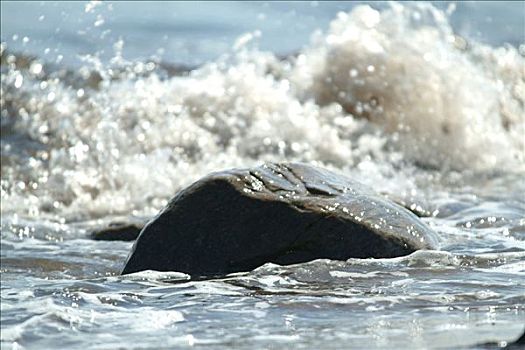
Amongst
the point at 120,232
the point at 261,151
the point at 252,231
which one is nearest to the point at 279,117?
the point at 261,151

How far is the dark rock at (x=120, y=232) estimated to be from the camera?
6.75 metres

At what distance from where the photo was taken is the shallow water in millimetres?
3826

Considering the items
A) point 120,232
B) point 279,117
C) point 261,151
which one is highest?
point 279,117

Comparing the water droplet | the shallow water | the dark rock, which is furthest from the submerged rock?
the water droplet

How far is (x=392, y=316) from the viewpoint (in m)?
3.91

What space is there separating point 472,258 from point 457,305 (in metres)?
1.11

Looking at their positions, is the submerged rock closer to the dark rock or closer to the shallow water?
the shallow water

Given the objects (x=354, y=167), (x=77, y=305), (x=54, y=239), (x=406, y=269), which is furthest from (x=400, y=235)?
(x=354, y=167)

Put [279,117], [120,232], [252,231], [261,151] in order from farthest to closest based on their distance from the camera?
[279,117] → [261,151] → [120,232] → [252,231]

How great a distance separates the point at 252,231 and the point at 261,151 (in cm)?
530

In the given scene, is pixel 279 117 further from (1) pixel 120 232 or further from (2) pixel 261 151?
(1) pixel 120 232

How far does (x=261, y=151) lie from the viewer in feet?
33.6

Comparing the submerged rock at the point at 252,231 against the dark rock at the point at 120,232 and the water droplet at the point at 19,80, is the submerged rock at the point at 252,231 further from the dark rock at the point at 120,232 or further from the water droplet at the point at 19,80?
the water droplet at the point at 19,80

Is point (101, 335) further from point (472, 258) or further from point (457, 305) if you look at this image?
point (472, 258)
